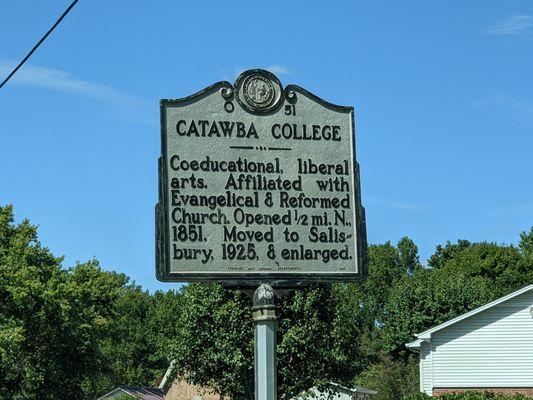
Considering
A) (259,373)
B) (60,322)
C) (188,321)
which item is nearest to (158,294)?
(60,322)

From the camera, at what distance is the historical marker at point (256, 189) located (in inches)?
456

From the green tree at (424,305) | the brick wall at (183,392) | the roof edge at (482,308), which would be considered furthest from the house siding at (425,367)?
the green tree at (424,305)

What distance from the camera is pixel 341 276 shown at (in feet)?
39.1

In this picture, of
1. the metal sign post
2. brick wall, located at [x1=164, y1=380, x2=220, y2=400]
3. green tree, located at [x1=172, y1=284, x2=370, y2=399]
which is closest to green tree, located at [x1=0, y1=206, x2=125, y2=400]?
brick wall, located at [x1=164, y1=380, x2=220, y2=400]

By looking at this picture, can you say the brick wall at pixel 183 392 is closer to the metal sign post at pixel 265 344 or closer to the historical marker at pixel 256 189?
the metal sign post at pixel 265 344

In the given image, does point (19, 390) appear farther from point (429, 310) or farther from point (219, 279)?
point (219, 279)

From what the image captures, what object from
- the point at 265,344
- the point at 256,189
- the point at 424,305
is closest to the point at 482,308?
the point at 424,305

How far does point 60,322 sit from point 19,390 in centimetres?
483

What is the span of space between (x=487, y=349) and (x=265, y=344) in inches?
1283

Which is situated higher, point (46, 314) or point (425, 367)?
point (46, 314)

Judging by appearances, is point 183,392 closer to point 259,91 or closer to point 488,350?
point 488,350

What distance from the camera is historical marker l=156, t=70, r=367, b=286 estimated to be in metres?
11.6

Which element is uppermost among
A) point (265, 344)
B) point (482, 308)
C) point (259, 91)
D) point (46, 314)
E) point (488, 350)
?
point (46, 314)

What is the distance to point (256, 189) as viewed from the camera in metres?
11.7
